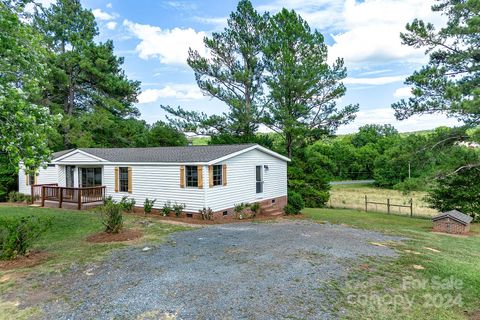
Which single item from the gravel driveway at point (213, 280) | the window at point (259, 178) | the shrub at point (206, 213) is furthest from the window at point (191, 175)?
the gravel driveway at point (213, 280)

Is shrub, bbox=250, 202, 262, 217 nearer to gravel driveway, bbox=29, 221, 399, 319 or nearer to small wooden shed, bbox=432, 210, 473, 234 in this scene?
gravel driveway, bbox=29, 221, 399, 319

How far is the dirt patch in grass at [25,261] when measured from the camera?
7.03 meters

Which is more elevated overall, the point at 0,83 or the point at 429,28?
the point at 429,28

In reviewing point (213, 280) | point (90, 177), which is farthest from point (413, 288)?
point (90, 177)

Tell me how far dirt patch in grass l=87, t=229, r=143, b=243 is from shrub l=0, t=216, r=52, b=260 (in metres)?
1.85

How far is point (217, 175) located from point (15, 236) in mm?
8149

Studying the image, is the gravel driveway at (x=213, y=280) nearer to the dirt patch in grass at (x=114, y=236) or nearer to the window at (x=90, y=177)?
the dirt patch in grass at (x=114, y=236)

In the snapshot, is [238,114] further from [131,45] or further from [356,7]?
[356,7]

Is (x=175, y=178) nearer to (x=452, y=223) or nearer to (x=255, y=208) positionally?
(x=255, y=208)

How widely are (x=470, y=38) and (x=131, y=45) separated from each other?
21.9 m

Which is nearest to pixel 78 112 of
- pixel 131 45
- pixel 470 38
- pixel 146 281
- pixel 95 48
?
pixel 95 48

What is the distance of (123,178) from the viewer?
16.4m

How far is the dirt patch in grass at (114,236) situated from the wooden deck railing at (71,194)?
7138 mm

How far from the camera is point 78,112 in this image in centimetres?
2767
